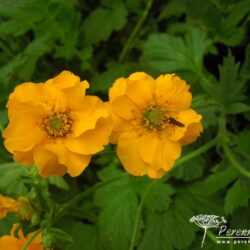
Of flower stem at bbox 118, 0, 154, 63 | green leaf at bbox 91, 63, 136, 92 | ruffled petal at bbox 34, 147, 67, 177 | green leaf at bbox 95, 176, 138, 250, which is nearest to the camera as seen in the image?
ruffled petal at bbox 34, 147, 67, 177

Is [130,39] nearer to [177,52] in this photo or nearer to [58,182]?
[177,52]

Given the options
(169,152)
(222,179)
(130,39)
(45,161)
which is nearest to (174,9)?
(130,39)

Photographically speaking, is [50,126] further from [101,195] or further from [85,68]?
[85,68]

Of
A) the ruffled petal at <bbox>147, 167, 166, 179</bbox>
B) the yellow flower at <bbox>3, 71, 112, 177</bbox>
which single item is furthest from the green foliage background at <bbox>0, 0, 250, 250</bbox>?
the ruffled petal at <bbox>147, 167, 166, 179</bbox>

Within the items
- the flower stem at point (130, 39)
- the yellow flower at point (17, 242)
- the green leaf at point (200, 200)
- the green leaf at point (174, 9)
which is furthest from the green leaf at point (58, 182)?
the green leaf at point (174, 9)

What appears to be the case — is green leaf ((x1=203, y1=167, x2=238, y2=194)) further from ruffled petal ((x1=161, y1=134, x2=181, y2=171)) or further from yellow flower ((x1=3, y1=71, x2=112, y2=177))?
yellow flower ((x1=3, y1=71, x2=112, y2=177))

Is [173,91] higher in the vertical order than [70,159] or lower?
higher

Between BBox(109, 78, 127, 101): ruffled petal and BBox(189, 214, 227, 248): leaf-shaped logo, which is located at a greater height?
BBox(109, 78, 127, 101): ruffled petal
